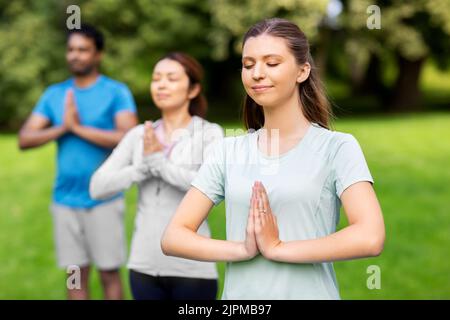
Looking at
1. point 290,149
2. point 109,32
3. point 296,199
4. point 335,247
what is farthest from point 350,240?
point 109,32

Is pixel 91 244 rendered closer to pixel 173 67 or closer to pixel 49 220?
pixel 173 67

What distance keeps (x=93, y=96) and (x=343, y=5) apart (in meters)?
20.2

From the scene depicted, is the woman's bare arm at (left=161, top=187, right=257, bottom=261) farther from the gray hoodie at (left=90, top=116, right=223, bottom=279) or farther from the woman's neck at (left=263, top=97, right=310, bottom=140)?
the gray hoodie at (left=90, top=116, right=223, bottom=279)

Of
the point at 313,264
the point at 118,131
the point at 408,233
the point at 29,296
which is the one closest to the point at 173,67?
the point at 118,131

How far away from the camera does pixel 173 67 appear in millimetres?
3871

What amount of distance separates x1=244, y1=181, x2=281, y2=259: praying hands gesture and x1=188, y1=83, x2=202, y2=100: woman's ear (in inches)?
73.9

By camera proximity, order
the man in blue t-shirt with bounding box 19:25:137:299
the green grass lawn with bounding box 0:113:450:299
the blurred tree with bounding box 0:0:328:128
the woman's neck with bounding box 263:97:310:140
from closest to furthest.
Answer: the woman's neck with bounding box 263:97:310:140, the man in blue t-shirt with bounding box 19:25:137:299, the green grass lawn with bounding box 0:113:450:299, the blurred tree with bounding box 0:0:328:128

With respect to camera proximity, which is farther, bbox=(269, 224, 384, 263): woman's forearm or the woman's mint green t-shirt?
the woman's mint green t-shirt

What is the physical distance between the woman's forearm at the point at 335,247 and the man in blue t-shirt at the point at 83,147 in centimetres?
275

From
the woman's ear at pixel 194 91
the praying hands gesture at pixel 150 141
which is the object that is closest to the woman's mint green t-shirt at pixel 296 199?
the praying hands gesture at pixel 150 141

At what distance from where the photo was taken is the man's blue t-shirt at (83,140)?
480 cm

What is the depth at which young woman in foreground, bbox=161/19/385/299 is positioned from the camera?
6.97ft

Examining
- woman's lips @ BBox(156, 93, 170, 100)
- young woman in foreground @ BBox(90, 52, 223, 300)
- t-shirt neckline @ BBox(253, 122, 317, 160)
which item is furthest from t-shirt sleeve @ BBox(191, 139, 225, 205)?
woman's lips @ BBox(156, 93, 170, 100)

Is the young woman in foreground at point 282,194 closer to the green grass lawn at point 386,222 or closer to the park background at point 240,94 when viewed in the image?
the park background at point 240,94
